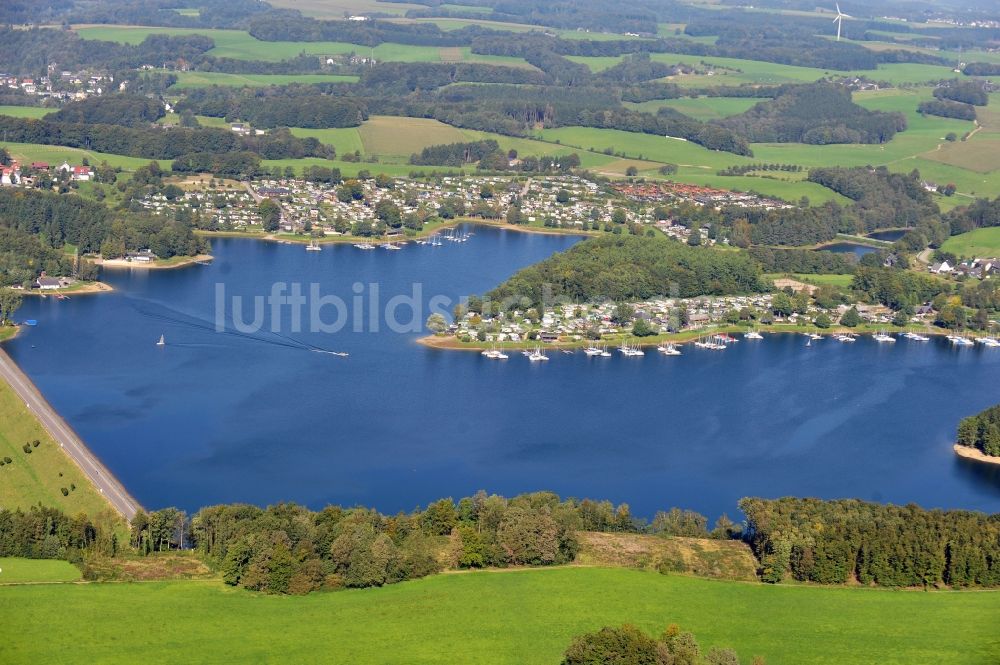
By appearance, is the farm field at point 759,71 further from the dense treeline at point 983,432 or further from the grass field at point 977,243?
the dense treeline at point 983,432

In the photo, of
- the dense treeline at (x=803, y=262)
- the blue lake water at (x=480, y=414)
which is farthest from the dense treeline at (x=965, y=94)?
the blue lake water at (x=480, y=414)

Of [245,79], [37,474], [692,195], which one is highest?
[245,79]

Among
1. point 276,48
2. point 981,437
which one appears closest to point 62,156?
point 276,48

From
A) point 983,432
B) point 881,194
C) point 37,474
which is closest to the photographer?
point 37,474

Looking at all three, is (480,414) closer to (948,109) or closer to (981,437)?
(981,437)

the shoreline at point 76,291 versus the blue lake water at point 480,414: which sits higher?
the blue lake water at point 480,414

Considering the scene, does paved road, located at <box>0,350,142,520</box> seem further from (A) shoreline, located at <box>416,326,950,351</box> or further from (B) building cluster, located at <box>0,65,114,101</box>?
(B) building cluster, located at <box>0,65,114,101</box>
